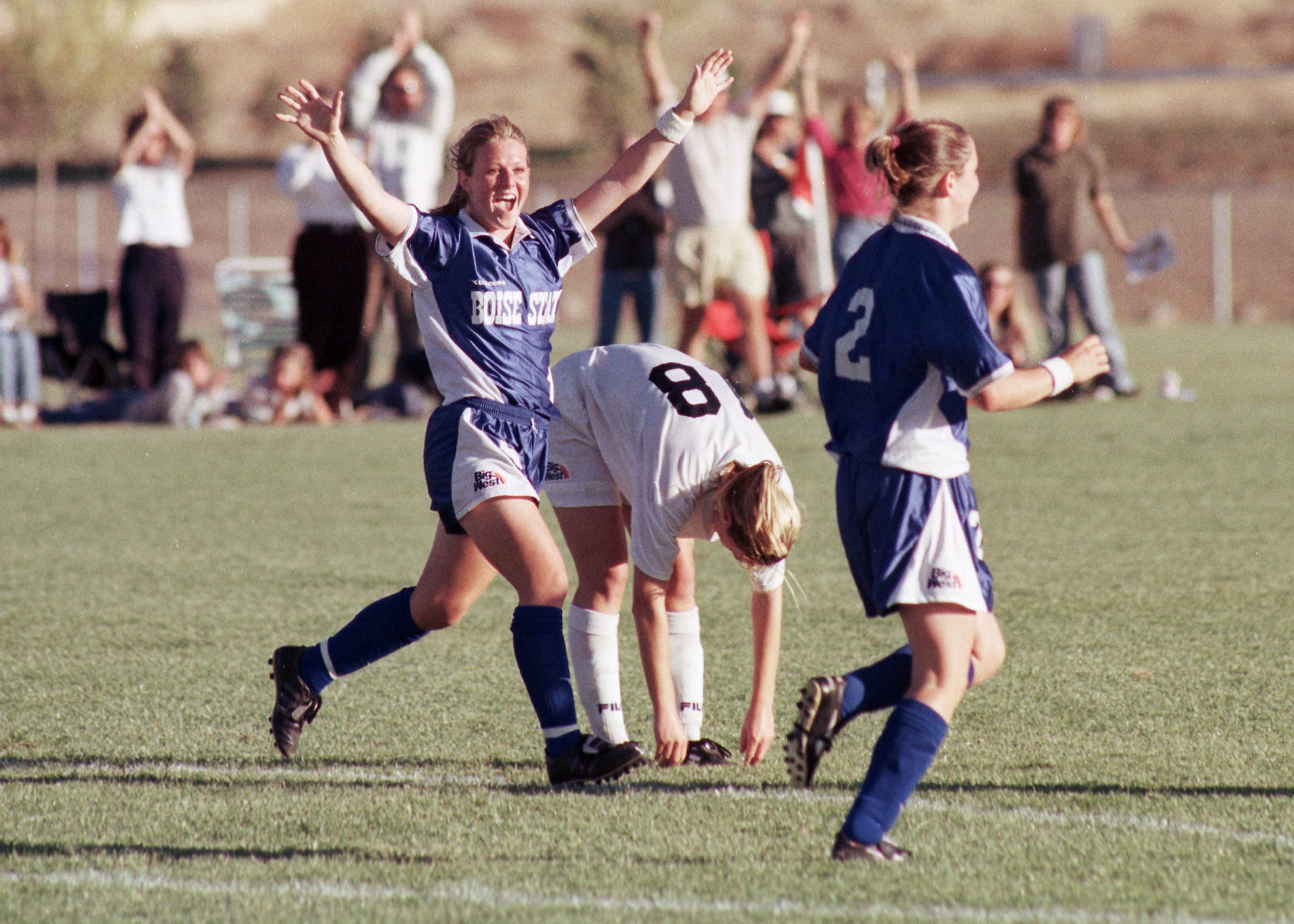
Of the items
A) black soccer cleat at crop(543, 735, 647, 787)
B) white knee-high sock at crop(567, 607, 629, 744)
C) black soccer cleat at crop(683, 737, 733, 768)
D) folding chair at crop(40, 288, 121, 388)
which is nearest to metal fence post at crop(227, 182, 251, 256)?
folding chair at crop(40, 288, 121, 388)

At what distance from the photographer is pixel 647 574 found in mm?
4109

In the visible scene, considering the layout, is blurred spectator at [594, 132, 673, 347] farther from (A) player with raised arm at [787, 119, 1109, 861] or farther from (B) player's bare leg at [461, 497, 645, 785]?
(A) player with raised arm at [787, 119, 1109, 861]

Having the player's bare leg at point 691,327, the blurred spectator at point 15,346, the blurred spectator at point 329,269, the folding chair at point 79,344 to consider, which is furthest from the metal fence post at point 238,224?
the player's bare leg at point 691,327

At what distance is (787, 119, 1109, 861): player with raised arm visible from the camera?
3480mm

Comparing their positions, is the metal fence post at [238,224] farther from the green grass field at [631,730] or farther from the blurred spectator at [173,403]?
the green grass field at [631,730]

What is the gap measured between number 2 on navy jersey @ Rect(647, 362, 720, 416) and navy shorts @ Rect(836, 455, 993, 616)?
60cm

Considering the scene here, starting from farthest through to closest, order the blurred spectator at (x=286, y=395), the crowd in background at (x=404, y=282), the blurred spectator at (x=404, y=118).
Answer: the blurred spectator at (x=286, y=395) → the blurred spectator at (x=404, y=118) → the crowd in background at (x=404, y=282)

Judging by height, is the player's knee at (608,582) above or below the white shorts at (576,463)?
below

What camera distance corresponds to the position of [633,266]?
41.6 ft

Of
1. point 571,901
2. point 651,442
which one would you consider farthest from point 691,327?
point 571,901

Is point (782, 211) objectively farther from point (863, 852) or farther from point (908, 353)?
point (863, 852)

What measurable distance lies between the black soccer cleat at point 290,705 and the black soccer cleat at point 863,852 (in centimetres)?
158

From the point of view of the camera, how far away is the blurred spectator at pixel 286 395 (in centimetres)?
1206

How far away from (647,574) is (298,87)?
4.71ft
